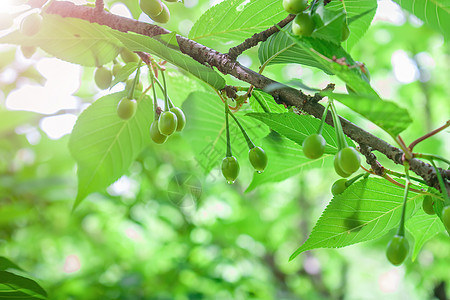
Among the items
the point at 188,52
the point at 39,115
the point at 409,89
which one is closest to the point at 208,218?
the point at 39,115

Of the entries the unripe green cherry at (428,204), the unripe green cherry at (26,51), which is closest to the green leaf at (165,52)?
the unripe green cherry at (428,204)

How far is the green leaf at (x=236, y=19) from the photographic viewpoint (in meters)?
0.71

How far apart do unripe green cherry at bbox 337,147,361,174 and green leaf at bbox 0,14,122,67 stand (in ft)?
1.59

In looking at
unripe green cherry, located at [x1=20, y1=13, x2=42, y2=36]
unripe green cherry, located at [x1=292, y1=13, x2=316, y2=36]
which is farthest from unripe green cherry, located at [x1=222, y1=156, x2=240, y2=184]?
unripe green cherry, located at [x1=20, y1=13, x2=42, y2=36]

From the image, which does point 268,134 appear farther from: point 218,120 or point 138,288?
point 138,288

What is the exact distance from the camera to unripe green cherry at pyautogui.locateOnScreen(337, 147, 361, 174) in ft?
1.54

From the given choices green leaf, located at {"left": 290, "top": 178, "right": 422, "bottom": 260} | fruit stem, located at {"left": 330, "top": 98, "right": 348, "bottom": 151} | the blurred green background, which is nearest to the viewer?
fruit stem, located at {"left": 330, "top": 98, "right": 348, "bottom": 151}

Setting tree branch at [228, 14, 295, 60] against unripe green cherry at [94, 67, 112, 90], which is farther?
unripe green cherry at [94, 67, 112, 90]

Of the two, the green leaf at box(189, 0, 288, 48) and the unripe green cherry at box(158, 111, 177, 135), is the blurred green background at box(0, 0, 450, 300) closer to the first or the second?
the green leaf at box(189, 0, 288, 48)

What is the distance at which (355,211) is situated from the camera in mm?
599

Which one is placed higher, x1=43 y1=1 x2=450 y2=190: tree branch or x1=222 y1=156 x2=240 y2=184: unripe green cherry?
x1=43 y1=1 x2=450 y2=190: tree branch

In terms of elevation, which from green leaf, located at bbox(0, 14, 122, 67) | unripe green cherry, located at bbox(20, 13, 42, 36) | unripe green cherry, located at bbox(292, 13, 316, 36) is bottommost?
unripe green cherry, located at bbox(292, 13, 316, 36)

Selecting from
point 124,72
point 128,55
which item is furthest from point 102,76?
point 124,72

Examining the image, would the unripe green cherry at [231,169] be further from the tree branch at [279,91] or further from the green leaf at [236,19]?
the green leaf at [236,19]
